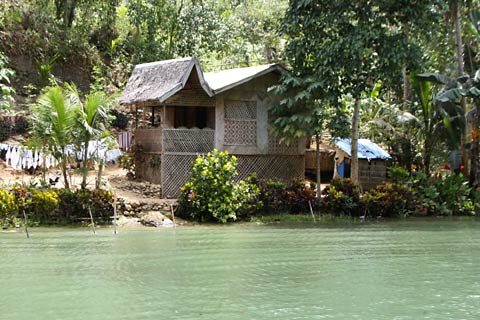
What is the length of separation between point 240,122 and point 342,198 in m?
2.91

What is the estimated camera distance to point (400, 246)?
11227 mm

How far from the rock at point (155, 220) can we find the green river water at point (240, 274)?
574mm

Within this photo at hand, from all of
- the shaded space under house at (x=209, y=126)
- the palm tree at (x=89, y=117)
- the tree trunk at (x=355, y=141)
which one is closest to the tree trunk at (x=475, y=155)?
the tree trunk at (x=355, y=141)

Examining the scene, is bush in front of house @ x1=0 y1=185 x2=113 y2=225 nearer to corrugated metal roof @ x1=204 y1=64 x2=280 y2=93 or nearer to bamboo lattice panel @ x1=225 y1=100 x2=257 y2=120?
corrugated metal roof @ x1=204 y1=64 x2=280 y2=93

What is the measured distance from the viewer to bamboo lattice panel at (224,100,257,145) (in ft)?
51.0

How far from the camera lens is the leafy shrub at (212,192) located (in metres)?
13.8

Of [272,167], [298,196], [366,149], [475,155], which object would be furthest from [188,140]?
[475,155]

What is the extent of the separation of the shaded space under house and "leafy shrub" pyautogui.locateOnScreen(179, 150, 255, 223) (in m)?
1.02

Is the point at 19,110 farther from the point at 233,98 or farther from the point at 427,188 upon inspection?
the point at 427,188

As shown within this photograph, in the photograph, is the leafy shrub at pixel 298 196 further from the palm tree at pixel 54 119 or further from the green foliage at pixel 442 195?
the palm tree at pixel 54 119

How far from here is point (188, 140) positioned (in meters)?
15.1

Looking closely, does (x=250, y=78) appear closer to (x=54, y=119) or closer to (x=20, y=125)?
(x=54, y=119)

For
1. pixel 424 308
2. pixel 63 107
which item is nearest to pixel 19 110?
pixel 63 107

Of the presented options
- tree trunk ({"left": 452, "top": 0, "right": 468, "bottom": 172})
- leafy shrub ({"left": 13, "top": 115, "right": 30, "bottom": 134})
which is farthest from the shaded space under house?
leafy shrub ({"left": 13, "top": 115, "right": 30, "bottom": 134})
